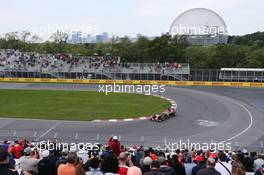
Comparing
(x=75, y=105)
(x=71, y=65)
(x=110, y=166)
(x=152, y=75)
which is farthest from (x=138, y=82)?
(x=110, y=166)

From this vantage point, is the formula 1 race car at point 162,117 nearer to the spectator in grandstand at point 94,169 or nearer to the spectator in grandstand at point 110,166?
the spectator in grandstand at point 94,169

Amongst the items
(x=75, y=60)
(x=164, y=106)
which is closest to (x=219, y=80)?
(x=164, y=106)

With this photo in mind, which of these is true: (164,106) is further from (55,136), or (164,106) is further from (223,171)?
(223,171)

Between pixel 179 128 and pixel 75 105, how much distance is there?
13.0m

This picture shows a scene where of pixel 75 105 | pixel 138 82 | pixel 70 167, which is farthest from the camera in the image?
pixel 138 82

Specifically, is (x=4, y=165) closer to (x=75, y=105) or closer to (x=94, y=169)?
(x=94, y=169)

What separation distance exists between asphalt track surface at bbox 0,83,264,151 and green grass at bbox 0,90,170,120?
2.16 meters

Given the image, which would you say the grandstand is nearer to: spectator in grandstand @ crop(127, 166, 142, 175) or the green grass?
the green grass

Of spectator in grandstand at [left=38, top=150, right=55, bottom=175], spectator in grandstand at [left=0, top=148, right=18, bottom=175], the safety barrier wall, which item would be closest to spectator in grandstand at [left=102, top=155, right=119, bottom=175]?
spectator in grandstand at [left=0, top=148, right=18, bottom=175]

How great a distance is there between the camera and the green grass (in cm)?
3319

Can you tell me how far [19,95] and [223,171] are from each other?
3813cm

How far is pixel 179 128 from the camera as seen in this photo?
2861 centimetres

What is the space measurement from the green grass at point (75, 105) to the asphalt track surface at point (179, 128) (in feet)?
7.08

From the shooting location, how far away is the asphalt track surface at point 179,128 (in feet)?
83.8
